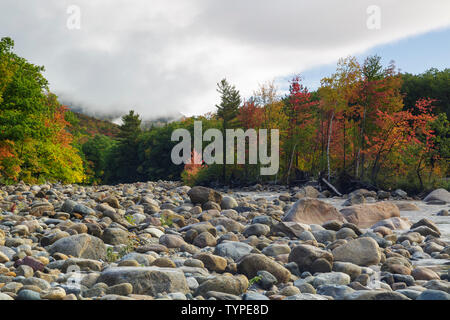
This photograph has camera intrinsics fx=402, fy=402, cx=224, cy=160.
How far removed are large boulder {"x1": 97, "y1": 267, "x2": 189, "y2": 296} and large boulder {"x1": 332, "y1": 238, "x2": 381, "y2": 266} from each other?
241cm

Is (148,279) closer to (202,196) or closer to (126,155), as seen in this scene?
(202,196)

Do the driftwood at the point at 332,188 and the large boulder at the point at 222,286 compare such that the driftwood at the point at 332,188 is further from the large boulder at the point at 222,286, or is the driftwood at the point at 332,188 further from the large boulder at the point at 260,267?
the large boulder at the point at 222,286

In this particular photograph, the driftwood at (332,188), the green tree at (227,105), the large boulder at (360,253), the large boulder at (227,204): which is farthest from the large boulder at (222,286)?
the green tree at (227,105)

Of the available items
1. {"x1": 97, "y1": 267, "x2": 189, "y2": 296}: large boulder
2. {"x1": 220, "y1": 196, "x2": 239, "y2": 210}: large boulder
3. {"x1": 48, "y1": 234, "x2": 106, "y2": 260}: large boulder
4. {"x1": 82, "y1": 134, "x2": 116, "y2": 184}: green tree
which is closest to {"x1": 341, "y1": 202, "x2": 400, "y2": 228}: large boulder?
{"x1": 220, "y1": 196, "x2": 239, "y2": 210}: large boulder

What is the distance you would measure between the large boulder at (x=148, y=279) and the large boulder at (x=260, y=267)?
98cm

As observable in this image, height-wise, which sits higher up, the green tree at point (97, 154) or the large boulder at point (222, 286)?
the green tree at point (97, 154)

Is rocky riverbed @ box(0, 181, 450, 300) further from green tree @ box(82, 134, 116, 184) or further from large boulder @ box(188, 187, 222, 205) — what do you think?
green tree @ box(82, 134, 116, 184)

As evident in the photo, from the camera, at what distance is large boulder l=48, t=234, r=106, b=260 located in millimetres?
4699

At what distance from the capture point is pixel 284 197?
14.9 m

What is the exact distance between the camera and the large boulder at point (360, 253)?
5141 mm

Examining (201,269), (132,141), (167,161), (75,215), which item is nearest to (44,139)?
(75,215)
